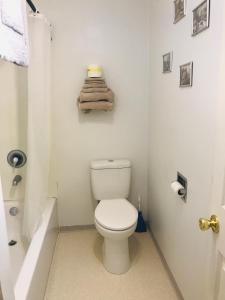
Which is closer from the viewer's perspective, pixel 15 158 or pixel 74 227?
pixel 15 158

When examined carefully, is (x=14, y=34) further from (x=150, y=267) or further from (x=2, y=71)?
(x=150, y=267)

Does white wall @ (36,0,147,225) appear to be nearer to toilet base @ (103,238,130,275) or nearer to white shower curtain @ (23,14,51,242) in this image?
white shower curtain @ (23,14,51,242)

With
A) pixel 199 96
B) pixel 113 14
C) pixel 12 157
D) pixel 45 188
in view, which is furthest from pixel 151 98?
pixel 12 157

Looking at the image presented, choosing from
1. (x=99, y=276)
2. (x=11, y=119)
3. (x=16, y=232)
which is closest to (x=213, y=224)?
(x=99, y=276)

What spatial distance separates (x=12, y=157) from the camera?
217cm

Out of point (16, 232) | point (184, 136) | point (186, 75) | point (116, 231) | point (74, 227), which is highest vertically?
point (186, 75)

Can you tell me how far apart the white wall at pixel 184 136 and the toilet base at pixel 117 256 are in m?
0.34

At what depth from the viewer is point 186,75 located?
139 centimetres

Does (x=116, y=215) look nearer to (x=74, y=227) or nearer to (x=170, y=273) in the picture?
(x=170, y=273)

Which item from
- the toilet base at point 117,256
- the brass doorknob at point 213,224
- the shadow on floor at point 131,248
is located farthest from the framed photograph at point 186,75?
the shadow on floor at point 131,248

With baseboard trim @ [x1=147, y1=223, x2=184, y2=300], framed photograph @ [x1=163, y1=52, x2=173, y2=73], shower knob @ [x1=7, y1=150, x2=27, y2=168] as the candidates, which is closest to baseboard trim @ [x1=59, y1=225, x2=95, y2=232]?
baseboard trim @ [x1=147, y1=223, x2=184, y2=300]

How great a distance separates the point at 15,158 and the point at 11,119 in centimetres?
35

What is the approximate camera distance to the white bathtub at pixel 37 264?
4.20ft

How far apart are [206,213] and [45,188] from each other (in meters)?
1.25
